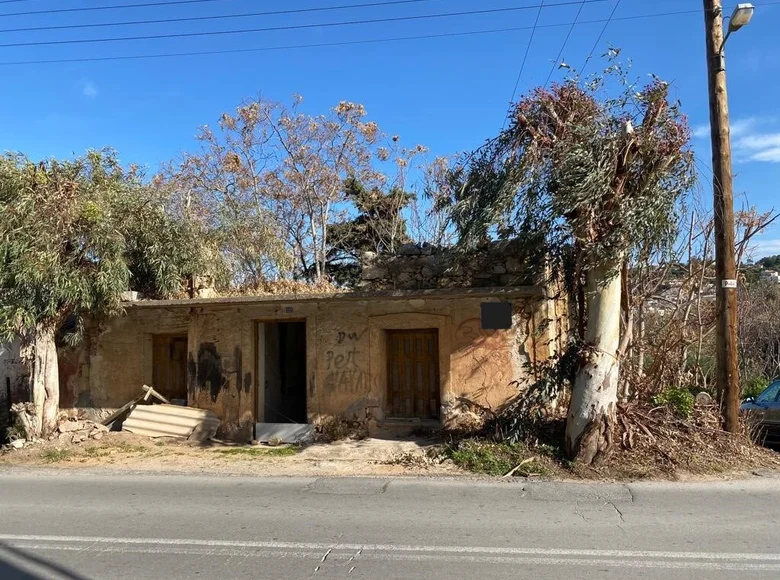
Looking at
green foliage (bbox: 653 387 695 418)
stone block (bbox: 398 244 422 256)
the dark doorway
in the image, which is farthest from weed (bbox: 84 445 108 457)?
green foliage (bbox: 653 387 695 418)

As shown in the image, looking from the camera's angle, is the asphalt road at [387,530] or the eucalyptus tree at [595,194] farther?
the eucalyptus tree at [595,194]

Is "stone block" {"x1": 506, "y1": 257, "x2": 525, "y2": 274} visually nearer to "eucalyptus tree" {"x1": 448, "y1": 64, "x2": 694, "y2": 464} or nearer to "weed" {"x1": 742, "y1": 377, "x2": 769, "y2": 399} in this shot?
"eucalyptus tree" {"x1": 448, "y1": 64, "x2": 694, "y2": 464}

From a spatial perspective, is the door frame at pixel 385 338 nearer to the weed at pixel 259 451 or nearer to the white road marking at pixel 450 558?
the weed at pixel 259 451

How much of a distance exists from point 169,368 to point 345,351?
14.8 ft

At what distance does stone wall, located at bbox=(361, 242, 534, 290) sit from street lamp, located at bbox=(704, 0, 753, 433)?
9.88ft

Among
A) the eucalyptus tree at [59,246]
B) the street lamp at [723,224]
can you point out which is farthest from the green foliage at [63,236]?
the street lamp at [723,224]

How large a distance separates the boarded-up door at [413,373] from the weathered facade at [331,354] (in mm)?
20

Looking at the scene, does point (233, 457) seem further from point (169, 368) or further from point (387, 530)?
point (387, 530)

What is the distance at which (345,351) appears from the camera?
1220 cm

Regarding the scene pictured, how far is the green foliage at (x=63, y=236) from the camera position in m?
10.6

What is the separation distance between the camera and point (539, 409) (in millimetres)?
10086

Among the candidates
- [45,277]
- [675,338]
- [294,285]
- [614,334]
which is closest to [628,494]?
[614,334]

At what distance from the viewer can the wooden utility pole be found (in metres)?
9.46

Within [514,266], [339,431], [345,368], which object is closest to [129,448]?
[339,431]
